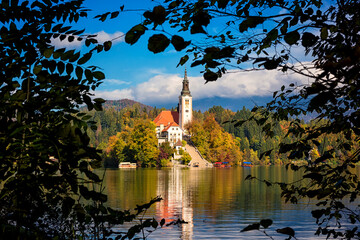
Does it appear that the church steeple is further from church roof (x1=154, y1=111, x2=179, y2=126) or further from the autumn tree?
the autumn tree

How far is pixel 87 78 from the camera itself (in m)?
2.51

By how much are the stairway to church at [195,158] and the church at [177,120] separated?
22.3 ft

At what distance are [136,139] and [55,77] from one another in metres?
89.4

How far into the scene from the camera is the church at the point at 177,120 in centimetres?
11362

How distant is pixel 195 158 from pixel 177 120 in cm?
3595

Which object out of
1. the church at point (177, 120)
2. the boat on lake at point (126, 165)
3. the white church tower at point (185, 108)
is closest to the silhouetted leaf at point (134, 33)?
the boat on lake at point (126, 165)

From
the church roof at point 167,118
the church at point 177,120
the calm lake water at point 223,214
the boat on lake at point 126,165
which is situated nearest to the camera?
the calm lake water at point 223,214

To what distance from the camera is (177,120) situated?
436 feet

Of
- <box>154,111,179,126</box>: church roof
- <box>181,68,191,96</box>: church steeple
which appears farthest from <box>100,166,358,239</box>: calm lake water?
<box>181,68,191,96</box>: church steeple

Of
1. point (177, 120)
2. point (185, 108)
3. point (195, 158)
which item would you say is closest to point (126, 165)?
point (195, 158)

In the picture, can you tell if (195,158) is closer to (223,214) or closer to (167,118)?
(167,118)

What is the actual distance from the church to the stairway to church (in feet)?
22.3

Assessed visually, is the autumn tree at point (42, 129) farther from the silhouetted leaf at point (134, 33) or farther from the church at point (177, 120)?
the church at point (177, 120)

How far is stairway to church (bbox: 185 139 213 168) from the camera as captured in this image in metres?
94.1
